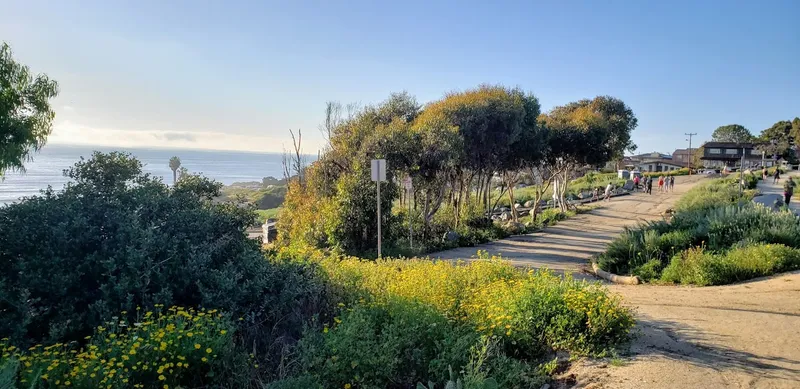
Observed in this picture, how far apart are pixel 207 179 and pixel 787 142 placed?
A: 10462 cm

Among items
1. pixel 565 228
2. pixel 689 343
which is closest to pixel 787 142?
pixel 565 228

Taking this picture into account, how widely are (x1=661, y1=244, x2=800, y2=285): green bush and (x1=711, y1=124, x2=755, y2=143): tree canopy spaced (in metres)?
122

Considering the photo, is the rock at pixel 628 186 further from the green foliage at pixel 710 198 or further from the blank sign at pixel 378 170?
the blank sign at pixel 378 170

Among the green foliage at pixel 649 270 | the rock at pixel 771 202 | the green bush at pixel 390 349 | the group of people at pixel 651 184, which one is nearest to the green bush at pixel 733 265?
the green foliage at pixel 649 270

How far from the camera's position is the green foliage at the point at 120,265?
16.9ft

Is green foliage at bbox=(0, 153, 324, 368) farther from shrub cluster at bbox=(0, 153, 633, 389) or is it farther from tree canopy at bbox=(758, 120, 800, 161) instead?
tree canopy at bbox=(758, 120, 800, 161)

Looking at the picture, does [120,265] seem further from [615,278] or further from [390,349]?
[615,278]

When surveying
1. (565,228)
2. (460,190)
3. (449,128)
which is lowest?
(565,228)

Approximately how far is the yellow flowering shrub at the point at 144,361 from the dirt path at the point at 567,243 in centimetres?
694

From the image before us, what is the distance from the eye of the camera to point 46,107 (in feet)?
32.3

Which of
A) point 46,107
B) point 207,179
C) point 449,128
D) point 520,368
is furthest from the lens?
point 449,128

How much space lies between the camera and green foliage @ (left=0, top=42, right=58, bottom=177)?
8.84 metres

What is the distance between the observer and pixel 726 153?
3775 inches

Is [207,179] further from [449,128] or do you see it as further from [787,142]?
[787,142]
